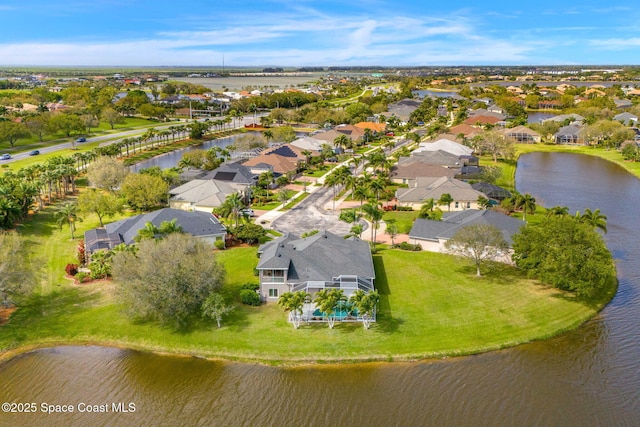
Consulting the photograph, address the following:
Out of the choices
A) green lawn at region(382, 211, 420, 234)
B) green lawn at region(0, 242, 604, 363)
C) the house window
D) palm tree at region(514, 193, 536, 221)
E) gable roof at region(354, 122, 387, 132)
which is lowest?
green lawn at region(0, 242, 604, 363)

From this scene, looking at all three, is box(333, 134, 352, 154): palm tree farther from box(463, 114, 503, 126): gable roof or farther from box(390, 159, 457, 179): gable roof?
box(463, 114, 503, 126): gable roof

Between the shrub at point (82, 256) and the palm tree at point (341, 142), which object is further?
the palm tree at point (341, 142)

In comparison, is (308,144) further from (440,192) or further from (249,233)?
(249,233)

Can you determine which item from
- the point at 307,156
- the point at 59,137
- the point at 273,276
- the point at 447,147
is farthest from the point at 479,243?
the point at 59,137

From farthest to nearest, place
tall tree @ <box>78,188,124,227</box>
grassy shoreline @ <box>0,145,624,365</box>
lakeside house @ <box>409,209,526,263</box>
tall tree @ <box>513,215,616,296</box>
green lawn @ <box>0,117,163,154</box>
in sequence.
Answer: green lawn @ <box>0,117,163,154</box> → tall tree @ <box>78,188,124,227</box> → lakeside house @ <box>409,209,526,263</box> → tall tree @ <box>513,215,616,296</box> → grassy shoreline @ <box>0,145,624,365</box>

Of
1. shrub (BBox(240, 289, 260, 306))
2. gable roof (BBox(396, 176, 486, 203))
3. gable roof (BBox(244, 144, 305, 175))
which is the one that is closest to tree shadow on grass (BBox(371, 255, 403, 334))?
shrub (BBox(240, 289, 260, 306))

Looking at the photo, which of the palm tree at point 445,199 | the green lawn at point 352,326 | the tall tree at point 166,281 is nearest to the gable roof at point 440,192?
the palm tree at point 445,199

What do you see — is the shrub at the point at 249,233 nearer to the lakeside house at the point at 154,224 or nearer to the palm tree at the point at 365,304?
the lakeside house at the point at 154,224

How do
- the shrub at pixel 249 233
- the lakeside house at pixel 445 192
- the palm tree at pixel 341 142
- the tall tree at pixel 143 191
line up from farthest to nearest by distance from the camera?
the palm tree at pixel 341 142, the lakeside house at pixel 445 192, the tall tree at pixel 143 191, the shrub at pixel 249 233
